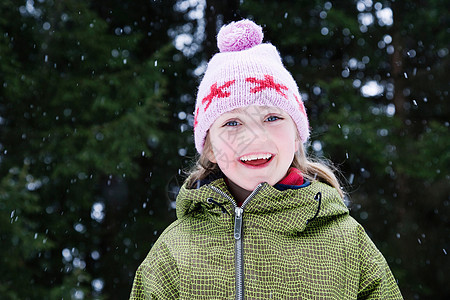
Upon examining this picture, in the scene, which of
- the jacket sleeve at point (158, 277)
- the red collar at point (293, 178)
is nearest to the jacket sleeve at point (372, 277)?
the red collar at point (293, 178)

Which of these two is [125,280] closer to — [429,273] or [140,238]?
[140,238]

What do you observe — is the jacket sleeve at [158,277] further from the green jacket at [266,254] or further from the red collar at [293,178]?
the red collar at [293,178]

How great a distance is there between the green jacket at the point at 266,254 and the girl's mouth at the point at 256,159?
0.10m

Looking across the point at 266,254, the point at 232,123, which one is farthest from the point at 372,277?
the point at 232,123

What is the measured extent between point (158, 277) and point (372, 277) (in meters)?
0.82

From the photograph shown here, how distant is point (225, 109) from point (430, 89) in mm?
5912

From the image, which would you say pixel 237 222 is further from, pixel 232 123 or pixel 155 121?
pixel 155 121

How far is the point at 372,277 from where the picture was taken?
193 centimetres

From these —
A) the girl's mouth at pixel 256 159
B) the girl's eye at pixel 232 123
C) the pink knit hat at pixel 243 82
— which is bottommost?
the girl's mouth at pixel 256 159

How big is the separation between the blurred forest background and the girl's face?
333cm

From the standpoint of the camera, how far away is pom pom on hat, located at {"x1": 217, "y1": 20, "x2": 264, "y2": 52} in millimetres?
2227

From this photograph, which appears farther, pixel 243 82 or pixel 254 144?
pixel 243 82

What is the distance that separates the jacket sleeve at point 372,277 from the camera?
1.93 metres

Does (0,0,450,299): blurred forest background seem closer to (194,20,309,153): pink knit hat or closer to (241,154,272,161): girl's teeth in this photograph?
(194,20,309,153): pink knit hat
